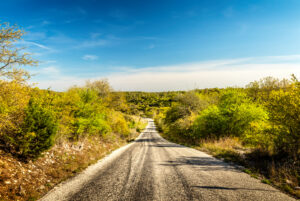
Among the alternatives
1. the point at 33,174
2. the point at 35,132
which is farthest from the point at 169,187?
the point at 35,132

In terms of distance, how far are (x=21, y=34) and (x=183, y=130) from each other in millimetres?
23217

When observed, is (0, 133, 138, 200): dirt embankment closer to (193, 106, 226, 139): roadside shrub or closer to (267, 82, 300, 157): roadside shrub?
(267, 82, 300, 157): roadside shrub

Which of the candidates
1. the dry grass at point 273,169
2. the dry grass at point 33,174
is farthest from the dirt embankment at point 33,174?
the dry grass at point 273,169

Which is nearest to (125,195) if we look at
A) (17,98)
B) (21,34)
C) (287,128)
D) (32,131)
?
(32,131)

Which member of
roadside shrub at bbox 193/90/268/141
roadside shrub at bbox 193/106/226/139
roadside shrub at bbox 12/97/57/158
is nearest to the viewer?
roadside shrub at bbox 12/97/57/158

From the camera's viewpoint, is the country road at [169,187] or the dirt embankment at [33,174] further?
the dirt embankment at [33,174]

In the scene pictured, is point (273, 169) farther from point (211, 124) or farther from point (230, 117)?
point (211, 124)

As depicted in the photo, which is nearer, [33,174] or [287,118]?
[33,174]

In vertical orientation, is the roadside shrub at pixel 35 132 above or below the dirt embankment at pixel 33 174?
above

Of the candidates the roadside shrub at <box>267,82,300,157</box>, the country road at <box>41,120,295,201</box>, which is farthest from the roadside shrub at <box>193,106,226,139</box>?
Answer: the country road at <box>41,120,295,201</box>

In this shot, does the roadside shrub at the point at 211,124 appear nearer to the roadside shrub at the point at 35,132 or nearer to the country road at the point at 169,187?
the country road at the point at 169,187

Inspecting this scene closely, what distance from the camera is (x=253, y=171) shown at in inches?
278

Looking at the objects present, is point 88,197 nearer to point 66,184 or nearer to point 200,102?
point 66,184

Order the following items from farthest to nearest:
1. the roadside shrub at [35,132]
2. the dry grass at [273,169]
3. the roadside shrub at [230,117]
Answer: the roadside shrub at [230,117]
the roadside shrub at [35,132]
the dry grass at [273,169]
